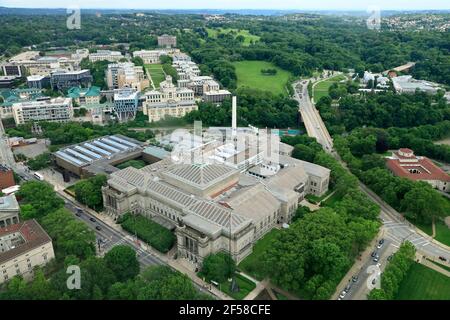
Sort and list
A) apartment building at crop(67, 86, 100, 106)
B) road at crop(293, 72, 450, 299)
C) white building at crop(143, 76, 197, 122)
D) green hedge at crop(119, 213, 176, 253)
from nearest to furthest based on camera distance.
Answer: road at crop(293, 72, 450, 299) → green hedge at crop(119, 213, 176, 253) → white building at crop(143, 76, 197, 122) → apartment building at crop(67, 86, 100, 106)

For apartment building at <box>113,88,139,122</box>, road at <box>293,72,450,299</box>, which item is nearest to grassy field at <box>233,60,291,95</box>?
apartment building at <box>113,88,139,122</box>

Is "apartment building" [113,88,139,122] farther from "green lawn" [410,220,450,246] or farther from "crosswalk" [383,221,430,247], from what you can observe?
"green lawn" [410,220,450,246]

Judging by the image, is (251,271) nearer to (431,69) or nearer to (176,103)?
(176,103)

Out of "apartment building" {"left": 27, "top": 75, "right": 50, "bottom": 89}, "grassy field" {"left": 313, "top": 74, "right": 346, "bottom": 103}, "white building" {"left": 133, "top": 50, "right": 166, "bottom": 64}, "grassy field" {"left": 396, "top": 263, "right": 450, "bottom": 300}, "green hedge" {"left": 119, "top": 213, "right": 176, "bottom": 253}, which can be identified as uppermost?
"white building" {"left": 133, "top": 50, "right": 166, "bottom": 64}

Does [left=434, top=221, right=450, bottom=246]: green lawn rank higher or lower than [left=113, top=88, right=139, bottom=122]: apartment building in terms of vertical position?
lower

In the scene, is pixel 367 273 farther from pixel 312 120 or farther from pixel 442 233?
pixel 312 120
